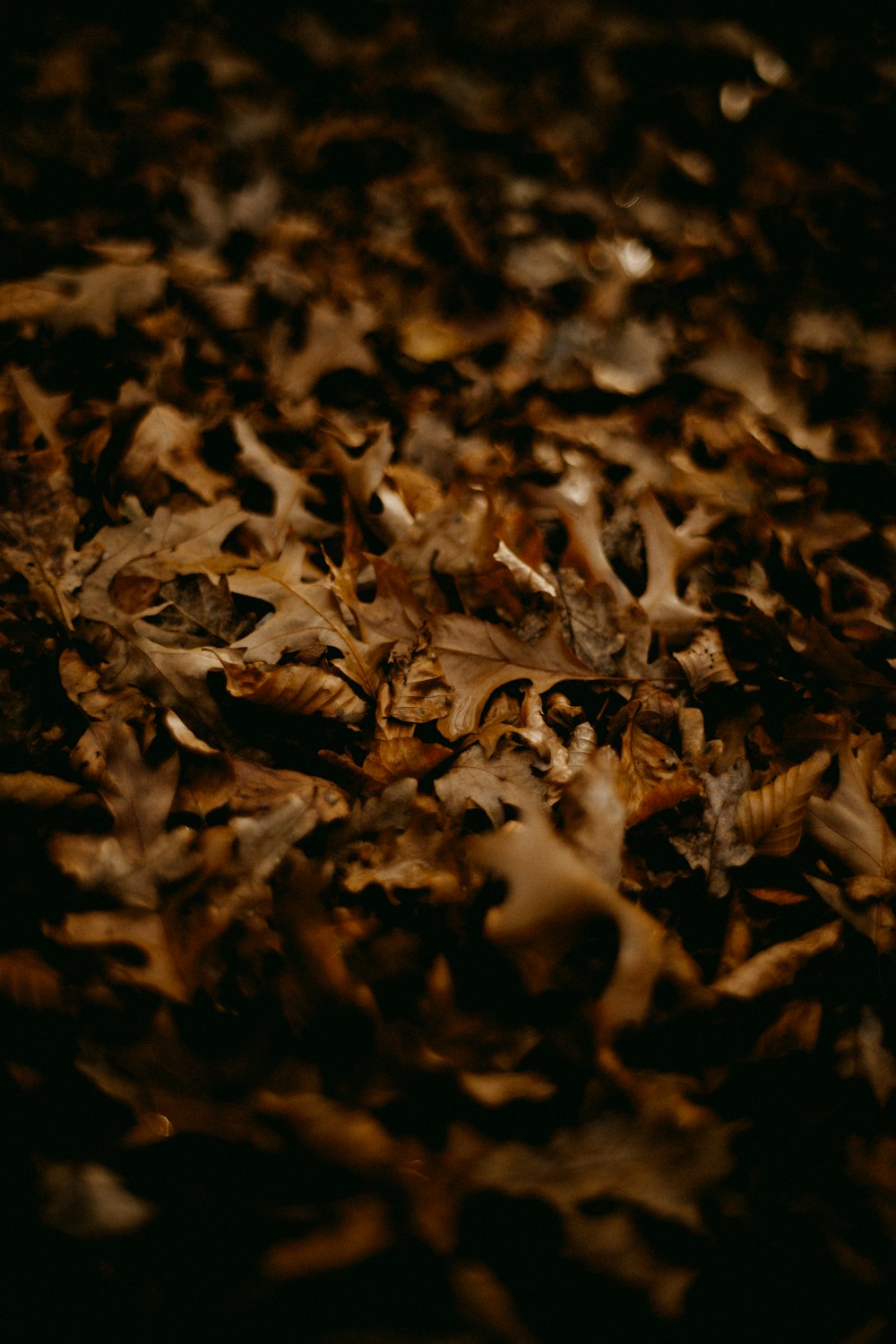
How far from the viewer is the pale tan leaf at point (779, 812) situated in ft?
3.48

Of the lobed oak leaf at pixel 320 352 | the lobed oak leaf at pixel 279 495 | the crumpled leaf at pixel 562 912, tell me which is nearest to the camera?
the crumpled leaf at pixel 562 912

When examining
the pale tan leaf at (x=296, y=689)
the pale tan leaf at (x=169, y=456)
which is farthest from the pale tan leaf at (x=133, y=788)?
the pale tan leaf at (x=169, y=456)

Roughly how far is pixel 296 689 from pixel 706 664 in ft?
2.57

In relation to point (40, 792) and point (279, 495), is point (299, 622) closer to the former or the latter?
point (279, 495)

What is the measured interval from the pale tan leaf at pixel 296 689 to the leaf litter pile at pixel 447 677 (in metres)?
0.01

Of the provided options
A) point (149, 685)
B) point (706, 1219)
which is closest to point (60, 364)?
point (149, 685)

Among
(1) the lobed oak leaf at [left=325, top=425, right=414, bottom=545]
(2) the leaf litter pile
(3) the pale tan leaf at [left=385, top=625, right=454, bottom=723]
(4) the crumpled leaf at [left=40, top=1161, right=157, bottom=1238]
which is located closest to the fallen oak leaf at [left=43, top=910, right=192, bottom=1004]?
(2) the leaf litter pile

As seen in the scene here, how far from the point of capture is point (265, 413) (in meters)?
1.55

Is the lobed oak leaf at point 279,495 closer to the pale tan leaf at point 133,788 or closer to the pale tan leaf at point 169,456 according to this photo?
the pale tan leaf at point 169,456

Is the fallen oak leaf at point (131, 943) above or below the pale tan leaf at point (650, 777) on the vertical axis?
below

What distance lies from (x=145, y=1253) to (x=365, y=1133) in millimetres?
276

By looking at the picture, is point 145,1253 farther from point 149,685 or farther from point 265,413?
point 265,413

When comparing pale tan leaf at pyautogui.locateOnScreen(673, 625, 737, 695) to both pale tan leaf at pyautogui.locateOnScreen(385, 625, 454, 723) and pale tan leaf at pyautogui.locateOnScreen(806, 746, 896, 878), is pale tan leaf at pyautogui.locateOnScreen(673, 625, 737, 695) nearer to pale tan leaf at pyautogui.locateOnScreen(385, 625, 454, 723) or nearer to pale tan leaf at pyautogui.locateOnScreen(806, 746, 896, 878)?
pale tan leaf at pyautogui.locateOnScreen(806, 746, 896, 878)

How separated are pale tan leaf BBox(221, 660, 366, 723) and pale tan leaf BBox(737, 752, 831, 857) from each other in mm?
684
